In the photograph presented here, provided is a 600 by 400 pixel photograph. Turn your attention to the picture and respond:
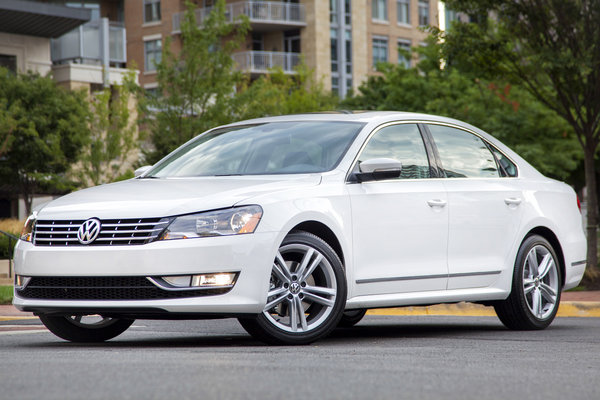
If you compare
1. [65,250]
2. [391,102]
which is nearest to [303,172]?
[65,250]

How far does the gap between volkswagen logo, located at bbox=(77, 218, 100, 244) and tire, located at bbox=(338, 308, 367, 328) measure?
3.22 meters

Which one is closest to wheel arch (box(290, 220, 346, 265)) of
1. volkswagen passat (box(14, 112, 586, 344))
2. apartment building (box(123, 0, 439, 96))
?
volkswagen passat (box(14, 112, 586, 344))

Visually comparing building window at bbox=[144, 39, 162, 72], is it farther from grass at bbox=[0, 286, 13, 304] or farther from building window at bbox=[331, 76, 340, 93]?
grass at bbox=[0, 286, 13, 304]

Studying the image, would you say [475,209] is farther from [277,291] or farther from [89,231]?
[89,231]

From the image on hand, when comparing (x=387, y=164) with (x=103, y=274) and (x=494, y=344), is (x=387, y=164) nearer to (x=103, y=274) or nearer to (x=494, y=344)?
(x=494, y=344)

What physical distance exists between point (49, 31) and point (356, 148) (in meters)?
32.9

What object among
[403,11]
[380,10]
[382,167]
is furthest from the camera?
[403,11]

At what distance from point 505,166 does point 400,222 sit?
1.87 m

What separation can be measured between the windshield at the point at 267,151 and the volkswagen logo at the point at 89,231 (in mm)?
1364

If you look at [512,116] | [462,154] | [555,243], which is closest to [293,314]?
[462,154]

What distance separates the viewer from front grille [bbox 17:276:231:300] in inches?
273

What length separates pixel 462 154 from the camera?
9172 mm

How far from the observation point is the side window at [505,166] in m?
9.57

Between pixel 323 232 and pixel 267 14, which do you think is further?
pixel 267 14
